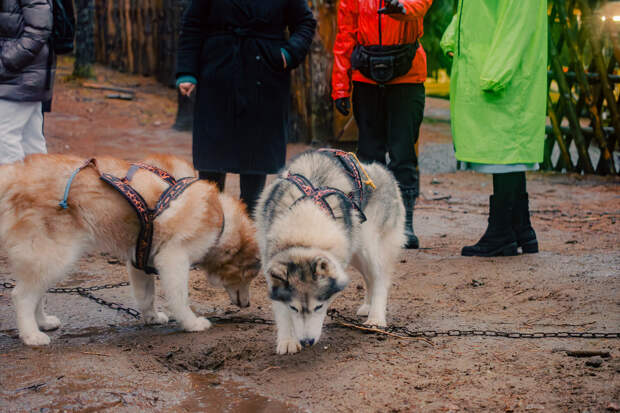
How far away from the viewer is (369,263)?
12.1ft

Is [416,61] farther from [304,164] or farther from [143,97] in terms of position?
[143,97]

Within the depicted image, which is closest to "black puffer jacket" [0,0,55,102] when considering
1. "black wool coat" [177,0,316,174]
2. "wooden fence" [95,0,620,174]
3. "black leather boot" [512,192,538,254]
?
"black wool coat" [177,0,316,174]

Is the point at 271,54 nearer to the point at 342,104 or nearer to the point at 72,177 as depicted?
the point at 342,104

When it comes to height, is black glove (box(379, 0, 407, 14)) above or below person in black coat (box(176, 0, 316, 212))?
above

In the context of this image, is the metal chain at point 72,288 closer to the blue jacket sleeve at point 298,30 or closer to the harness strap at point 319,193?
the harness strap at point 319,193

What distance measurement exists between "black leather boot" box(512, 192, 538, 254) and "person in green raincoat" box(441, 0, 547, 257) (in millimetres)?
369

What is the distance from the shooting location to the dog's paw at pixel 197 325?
3.66 metres

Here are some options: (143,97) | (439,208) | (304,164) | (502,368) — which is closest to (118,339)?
(304,164)

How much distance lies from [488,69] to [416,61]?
570 mm

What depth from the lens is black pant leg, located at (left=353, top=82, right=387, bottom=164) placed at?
493 centimetres

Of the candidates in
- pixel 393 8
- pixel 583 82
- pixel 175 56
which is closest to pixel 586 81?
pixel 583 82

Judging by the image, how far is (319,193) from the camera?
3312 millimetres

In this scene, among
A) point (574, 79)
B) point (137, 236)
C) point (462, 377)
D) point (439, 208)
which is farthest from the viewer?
point (574, 79)

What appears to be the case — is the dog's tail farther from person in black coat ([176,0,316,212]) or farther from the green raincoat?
the green raincoat
